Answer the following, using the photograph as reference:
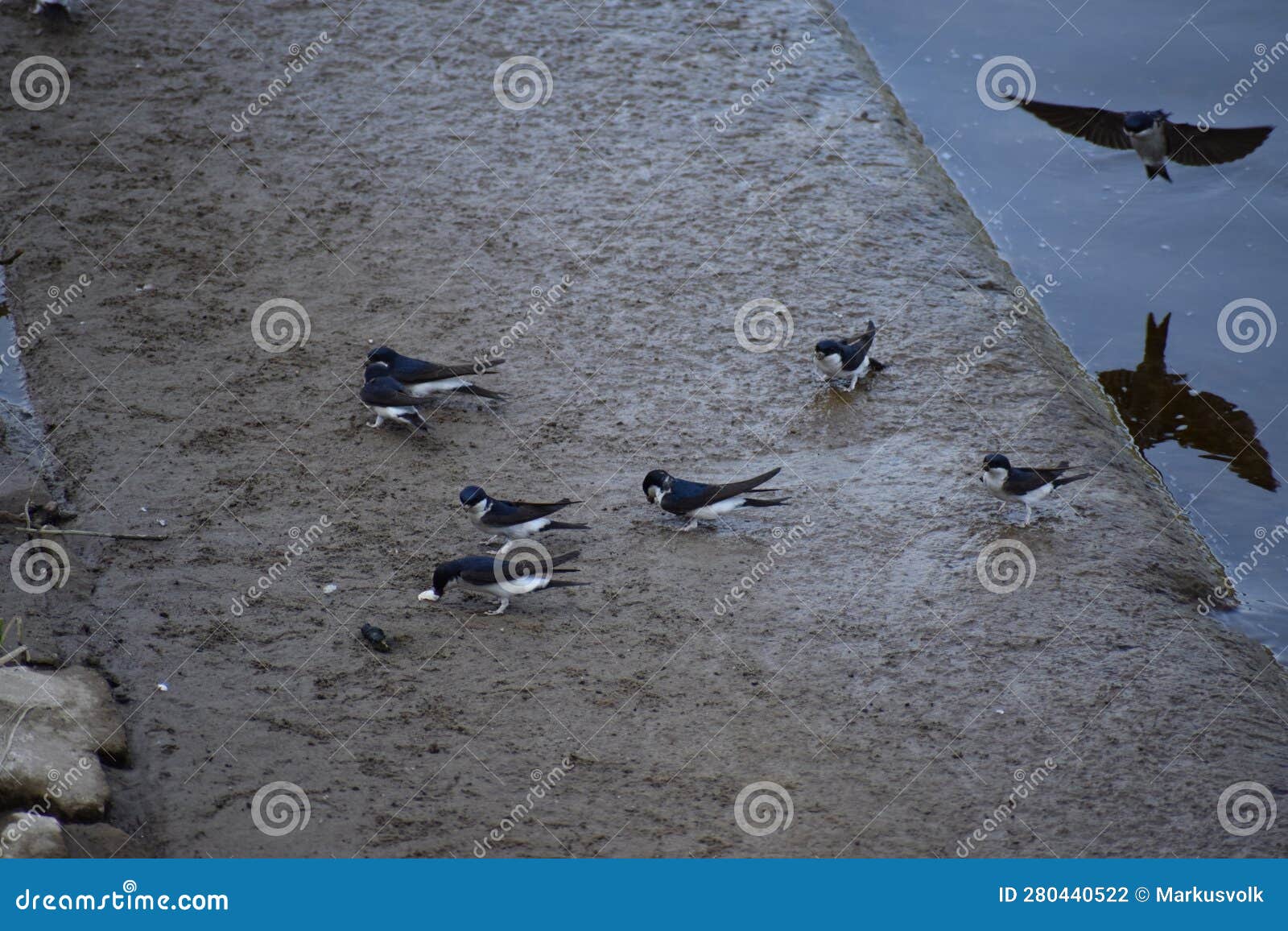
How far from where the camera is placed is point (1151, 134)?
10031 millimetres

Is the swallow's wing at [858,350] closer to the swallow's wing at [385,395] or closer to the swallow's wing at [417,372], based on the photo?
the swallow's wing at [417,372]

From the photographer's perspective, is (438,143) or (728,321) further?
(438,143)

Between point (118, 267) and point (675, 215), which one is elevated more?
point (675, 215)

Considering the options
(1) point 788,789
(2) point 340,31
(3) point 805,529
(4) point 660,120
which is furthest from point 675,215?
(1) point 788,789

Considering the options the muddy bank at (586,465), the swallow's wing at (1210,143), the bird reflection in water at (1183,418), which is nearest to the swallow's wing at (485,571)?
the muddy bank at (586,465)

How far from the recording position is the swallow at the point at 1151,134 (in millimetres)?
9617

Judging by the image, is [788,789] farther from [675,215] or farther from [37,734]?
[675,215]

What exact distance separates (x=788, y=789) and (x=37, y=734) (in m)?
3.52

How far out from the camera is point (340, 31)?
13281 mm

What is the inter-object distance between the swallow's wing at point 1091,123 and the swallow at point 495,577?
239 inches

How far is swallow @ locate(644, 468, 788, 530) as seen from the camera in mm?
7332

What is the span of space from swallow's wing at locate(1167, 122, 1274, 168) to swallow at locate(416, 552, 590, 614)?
21.7 ft

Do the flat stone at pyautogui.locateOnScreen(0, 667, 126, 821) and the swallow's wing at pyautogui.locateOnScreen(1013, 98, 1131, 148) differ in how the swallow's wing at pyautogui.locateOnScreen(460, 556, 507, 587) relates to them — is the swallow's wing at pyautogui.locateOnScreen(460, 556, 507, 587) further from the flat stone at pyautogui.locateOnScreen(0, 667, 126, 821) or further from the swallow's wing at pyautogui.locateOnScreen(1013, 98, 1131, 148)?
the swallow's wing at pyautogui.locateOnScreen(1013, 98, 1131, 148)

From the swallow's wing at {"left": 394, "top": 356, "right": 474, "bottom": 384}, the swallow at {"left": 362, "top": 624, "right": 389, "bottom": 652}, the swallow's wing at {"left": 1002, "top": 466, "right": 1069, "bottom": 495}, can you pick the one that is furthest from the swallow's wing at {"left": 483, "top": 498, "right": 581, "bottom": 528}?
the swallow's wing at {"left": 1002, "top": 466, "right": 1069, "bottom": 495}
